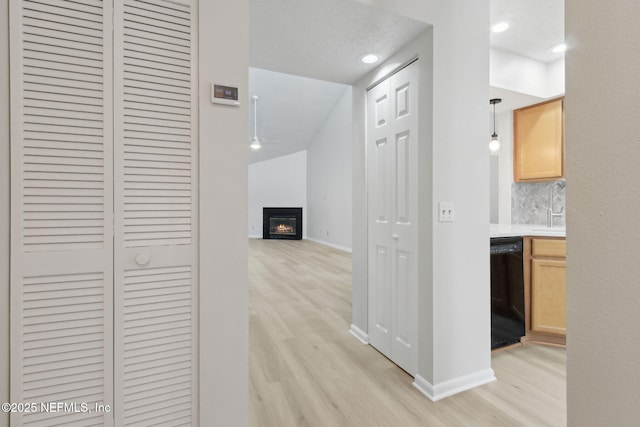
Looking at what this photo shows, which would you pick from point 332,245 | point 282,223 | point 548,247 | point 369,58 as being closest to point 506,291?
point 548,247

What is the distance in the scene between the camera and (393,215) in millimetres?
2256

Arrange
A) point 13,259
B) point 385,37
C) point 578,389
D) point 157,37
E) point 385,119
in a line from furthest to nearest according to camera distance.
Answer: point 385,119 → point 385,37 → point 157,37 → point 13,259 → point 578,389

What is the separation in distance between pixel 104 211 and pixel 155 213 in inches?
6.8

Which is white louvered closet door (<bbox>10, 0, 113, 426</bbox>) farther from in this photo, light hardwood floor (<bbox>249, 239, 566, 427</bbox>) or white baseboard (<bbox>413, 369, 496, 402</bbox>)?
white baseboard (<bbox>413, 369, 496, 402</bbox>)

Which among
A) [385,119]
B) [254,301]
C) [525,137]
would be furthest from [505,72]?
[254,301]

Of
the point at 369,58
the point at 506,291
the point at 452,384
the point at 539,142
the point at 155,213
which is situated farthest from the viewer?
the point at 539,142

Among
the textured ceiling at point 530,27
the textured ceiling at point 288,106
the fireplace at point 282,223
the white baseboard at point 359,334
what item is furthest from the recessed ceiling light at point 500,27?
the fireplace at point 282,223

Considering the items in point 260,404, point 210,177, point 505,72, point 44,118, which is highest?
point 505,72

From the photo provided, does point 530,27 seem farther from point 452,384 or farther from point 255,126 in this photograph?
point 255,126

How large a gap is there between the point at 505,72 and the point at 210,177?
2.96m

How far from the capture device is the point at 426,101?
1.88 meters

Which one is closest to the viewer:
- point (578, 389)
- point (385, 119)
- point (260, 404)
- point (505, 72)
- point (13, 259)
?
point (578, 389)

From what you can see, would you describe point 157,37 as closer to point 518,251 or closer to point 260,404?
point 260,404

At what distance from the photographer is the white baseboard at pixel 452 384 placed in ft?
5.98
